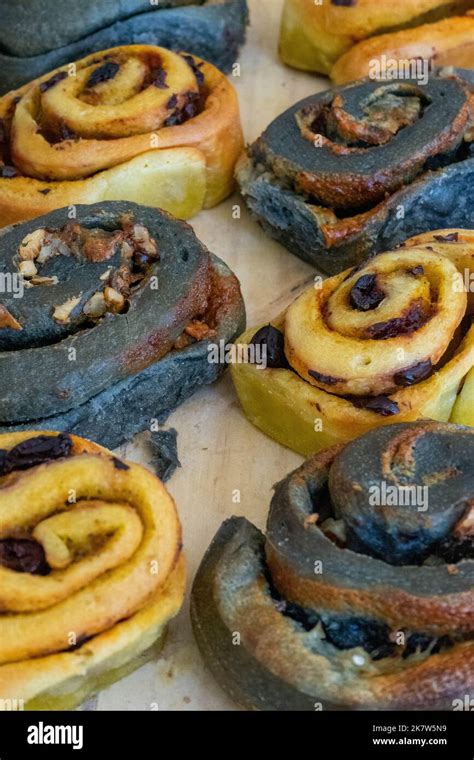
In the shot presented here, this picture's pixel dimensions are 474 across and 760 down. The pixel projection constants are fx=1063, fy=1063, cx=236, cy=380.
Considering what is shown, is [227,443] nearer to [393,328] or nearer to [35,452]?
[393,328]

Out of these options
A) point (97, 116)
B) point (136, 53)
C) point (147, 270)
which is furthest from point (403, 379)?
point (136, 53)

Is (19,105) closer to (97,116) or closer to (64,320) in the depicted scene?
(97,116)

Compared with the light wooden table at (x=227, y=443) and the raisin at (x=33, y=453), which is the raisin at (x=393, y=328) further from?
the raisin at (x=33, y=453)

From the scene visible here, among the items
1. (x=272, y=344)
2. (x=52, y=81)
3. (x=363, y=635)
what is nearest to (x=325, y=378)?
(x=272, y=344)

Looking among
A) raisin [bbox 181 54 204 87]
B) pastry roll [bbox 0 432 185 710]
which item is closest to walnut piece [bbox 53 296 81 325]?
pastry roll [bbox 0 432 185 710]

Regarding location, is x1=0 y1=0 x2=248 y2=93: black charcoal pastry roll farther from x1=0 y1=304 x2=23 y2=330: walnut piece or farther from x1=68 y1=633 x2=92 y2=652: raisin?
x1=68 y1=633 x2=92 y2=652: raisin
